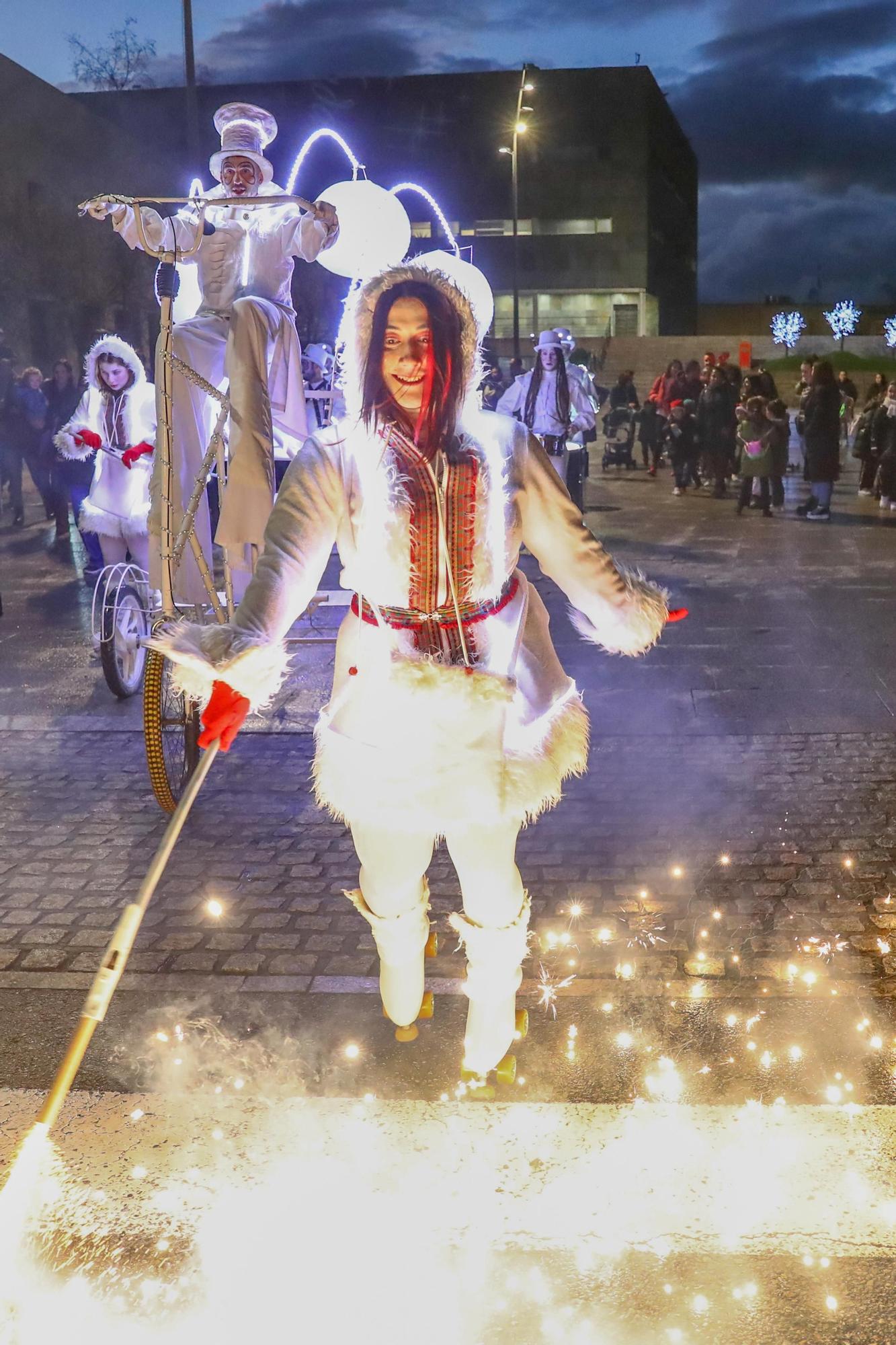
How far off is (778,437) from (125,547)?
33.7ft

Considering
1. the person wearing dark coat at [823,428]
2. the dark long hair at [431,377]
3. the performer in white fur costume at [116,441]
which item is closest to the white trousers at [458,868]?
the dark long hair at [431,377]

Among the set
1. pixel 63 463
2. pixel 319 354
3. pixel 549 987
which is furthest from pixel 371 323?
pixel 319 354

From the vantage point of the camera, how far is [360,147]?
55.6 m

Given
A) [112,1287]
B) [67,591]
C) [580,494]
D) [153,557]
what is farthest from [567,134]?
[112,1287]

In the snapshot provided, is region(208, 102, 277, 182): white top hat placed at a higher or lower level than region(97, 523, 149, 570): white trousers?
higher

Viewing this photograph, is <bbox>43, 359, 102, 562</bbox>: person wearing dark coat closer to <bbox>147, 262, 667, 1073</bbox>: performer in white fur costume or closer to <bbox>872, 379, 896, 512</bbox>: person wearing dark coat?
<bbox>872, 379, 896, 512</bbox>: person wearing dark coat

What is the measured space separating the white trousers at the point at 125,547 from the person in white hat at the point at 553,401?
17.4ft

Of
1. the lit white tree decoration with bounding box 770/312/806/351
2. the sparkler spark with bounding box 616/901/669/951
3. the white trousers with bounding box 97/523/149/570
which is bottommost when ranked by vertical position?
the sparkler spark with bounding box 616/901/669/951

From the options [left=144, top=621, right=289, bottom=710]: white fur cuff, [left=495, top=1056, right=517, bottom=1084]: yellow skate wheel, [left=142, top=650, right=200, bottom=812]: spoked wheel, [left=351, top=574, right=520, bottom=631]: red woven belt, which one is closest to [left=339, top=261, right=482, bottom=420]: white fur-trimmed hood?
[left=351, top=574, right=520, bottom=631]: red woven belt

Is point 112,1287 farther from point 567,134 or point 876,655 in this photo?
point 567,134

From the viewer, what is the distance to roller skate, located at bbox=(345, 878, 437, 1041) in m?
3.59

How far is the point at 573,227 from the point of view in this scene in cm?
5800

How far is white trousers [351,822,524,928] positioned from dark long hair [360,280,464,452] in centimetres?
102

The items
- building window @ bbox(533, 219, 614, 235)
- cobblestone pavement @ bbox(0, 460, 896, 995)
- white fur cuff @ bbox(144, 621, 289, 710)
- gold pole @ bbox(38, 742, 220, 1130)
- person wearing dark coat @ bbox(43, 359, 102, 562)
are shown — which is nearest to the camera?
gold pole @ bbox(38, 742, 220, 1130)
